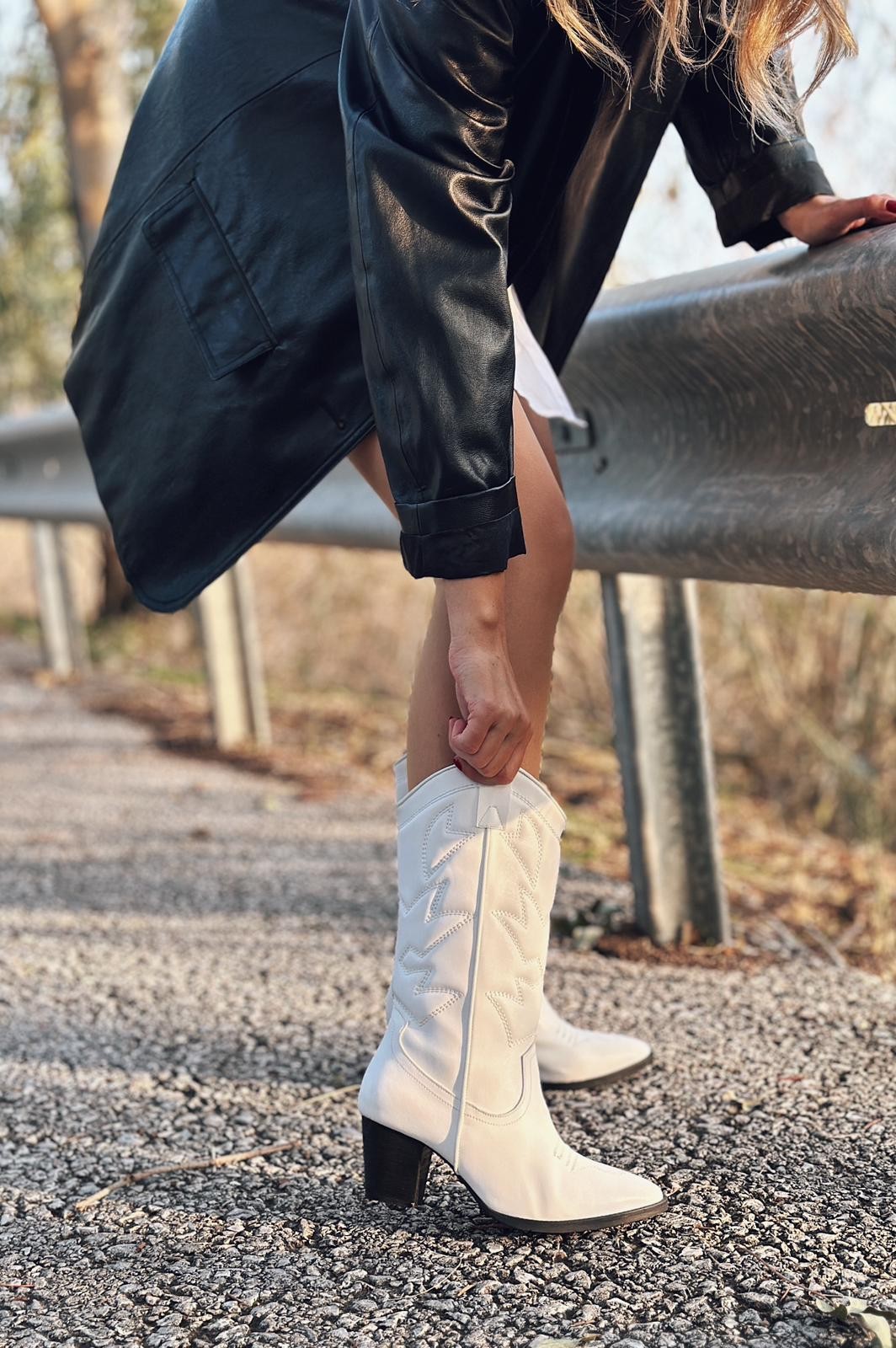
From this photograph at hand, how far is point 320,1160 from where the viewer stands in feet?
5.67

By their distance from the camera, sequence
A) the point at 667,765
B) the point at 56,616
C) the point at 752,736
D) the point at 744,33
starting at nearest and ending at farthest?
1. the point at 744,33
2. the point at 667,765
3. the point at 752,736
4. the point at 56,616

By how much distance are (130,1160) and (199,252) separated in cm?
112

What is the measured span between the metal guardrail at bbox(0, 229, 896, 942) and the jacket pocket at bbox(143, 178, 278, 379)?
2.27ft

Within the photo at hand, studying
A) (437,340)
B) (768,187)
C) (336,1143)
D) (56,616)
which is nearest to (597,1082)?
(336,1143)

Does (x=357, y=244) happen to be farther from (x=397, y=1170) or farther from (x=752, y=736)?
(x=752, y=736)

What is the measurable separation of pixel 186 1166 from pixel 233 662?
335 cm

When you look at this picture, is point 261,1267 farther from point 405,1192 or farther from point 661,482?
point 661,482

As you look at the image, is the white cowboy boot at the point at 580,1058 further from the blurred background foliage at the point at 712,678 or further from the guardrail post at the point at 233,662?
the guardrail post at the point at 233,662

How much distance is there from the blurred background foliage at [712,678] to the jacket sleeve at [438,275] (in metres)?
1.13

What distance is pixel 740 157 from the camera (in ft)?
5.61

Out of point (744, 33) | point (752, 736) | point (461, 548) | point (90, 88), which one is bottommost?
point (752, 736)

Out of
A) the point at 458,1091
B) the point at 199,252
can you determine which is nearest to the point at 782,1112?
the point at 458,1091

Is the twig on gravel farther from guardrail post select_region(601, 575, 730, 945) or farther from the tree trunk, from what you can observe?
the tree trunk

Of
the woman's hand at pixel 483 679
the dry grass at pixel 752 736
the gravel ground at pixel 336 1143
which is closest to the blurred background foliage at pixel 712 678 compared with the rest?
the dry grass at pixel 752 736
